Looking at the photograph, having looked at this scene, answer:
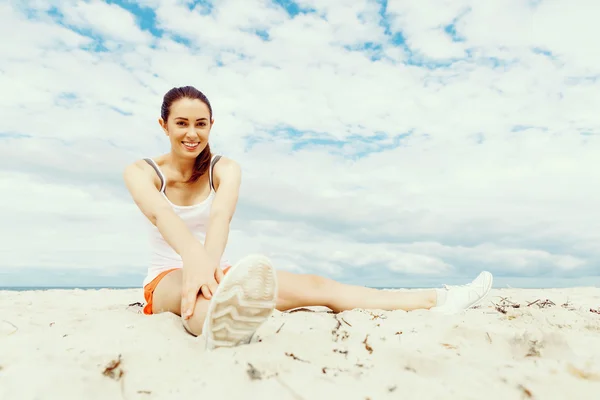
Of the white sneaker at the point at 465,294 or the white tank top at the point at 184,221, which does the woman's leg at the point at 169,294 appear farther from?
the white sneaker at the point at 465,294

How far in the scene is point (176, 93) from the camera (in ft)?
10.6

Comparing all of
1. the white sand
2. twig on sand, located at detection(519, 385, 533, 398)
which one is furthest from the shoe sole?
twig on sand, located at detection(519, 385, 533, 398)

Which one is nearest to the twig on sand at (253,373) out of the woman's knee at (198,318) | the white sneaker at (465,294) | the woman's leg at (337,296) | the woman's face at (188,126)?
the woman's knee at (198,318)

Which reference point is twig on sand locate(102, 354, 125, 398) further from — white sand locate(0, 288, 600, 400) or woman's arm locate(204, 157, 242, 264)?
woman's arm locate(204, 157, 242, 264)

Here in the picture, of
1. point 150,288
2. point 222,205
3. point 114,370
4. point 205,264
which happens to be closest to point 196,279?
point 205,264

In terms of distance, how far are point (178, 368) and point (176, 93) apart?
202 centimetres

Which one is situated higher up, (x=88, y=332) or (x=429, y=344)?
(x=429, y=344)

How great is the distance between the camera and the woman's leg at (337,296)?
11.0 ft

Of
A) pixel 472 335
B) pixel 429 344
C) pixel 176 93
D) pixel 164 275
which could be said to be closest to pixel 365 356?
pixel 429 344

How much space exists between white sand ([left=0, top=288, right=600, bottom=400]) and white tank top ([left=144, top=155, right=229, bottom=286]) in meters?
0.72

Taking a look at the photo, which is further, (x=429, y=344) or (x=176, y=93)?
(x=176, y=93)

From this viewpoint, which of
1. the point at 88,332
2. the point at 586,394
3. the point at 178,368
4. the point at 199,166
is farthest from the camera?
the point at 199,166

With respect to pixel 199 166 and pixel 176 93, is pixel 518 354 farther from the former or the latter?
pixel 176 93

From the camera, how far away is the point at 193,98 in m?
3.20
